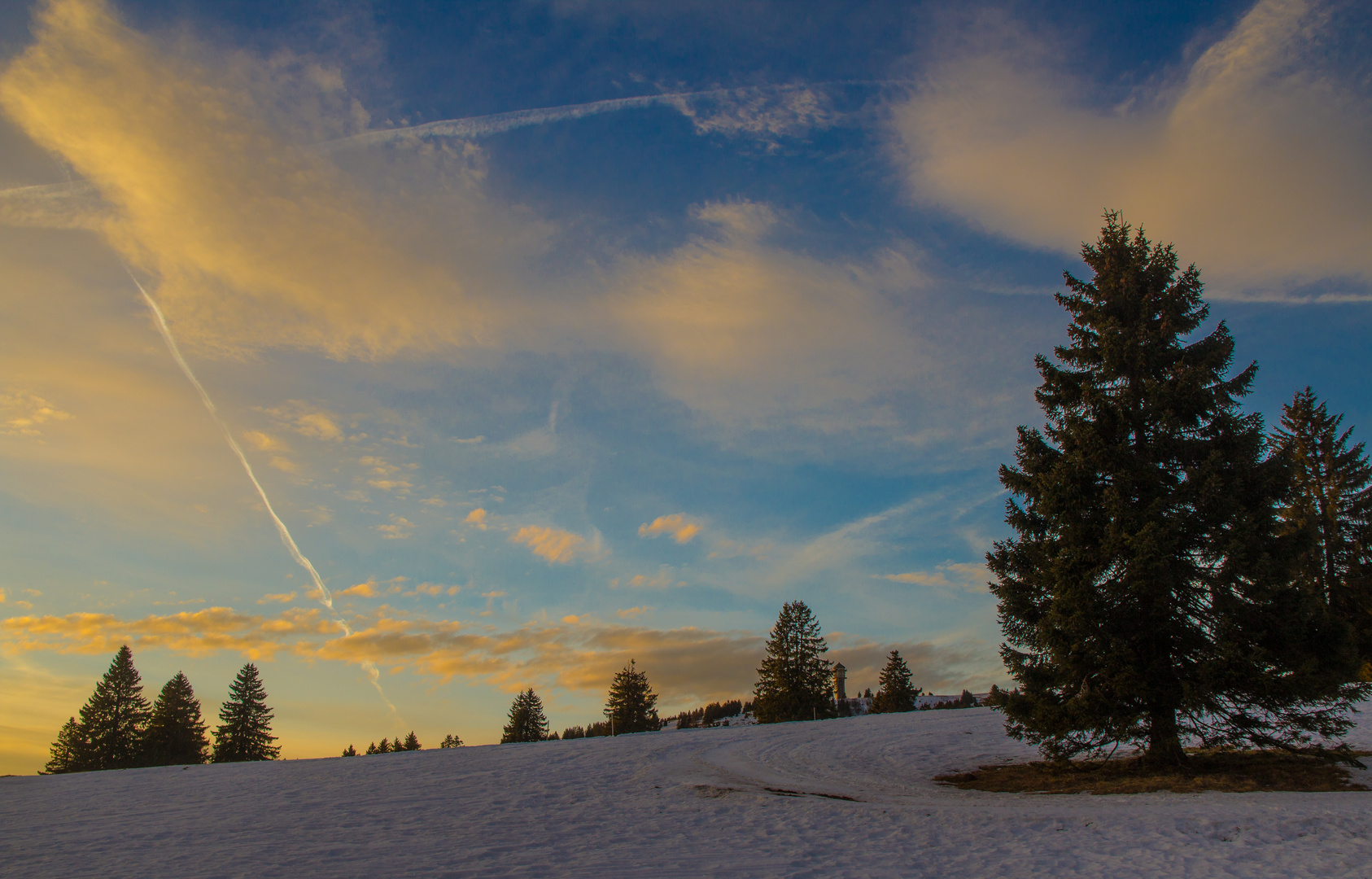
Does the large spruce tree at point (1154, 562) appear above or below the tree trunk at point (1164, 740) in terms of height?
above

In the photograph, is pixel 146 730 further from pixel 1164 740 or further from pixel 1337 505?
pixel 1337 505

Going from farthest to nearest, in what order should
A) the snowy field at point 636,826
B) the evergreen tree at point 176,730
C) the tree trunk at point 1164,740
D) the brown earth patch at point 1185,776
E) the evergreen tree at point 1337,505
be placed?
the evergreen tree at point 176,730 → the evergreen tree at point 1337,505 → the tree trunk at point 1164,740 → the brown earth patch at point 1185,776 → the snowy field at point 636,826

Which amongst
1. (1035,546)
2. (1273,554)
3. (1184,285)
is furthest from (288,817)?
(1184,285)

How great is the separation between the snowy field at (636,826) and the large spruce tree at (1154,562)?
2.23 metres

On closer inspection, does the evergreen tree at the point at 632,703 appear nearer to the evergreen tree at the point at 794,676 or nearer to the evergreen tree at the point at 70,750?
the evergreen tree at the point at 794,676

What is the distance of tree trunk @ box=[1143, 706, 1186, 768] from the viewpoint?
15.3 m

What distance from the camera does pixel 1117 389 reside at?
17.6m

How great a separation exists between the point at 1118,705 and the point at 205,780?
22.0m

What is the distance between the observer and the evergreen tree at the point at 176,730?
52.5 metres

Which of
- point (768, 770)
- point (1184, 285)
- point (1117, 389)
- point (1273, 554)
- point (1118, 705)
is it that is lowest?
point (768, 770)

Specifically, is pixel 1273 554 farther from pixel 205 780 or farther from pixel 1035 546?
pixel 205 780

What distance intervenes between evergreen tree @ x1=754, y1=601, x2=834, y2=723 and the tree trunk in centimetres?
4453

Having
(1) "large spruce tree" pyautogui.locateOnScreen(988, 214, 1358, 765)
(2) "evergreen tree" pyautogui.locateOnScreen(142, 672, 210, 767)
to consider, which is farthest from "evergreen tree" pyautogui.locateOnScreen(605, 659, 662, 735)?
(1) "large spruce tree" pyautogui.locateOnScreen(988, 214, 1358, 765)

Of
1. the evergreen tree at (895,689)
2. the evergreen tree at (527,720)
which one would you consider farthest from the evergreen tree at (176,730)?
the evergreen tree at (895,689)
